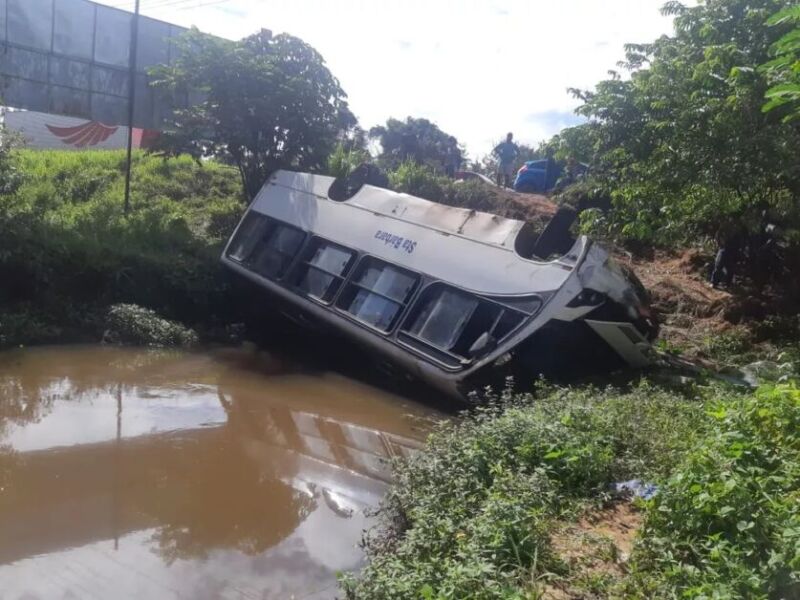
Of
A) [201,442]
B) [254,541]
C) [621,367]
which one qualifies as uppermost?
[621,367]

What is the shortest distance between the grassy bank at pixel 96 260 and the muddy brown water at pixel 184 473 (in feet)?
3.14

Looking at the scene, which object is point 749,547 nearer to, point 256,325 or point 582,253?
point 582,253

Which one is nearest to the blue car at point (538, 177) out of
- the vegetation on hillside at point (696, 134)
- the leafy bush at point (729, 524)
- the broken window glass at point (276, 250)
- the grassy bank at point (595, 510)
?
the vegetation on hillside at point (696, 134)

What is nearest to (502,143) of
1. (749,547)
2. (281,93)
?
(281,93)

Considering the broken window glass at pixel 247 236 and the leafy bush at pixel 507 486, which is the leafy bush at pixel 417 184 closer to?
the broken window glass at pixel 247 236

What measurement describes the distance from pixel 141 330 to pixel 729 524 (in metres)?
8.49

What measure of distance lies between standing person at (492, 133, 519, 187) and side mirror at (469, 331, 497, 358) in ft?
42.3

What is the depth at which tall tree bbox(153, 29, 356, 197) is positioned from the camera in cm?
1380

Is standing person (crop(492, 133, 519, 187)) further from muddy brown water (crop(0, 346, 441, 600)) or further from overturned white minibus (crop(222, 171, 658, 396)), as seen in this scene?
A: muddy brown water (crop(0, 346, 441, 600))

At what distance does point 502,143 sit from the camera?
2028cm

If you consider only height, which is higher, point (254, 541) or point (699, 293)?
point (699, 293)

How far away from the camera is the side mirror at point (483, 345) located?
7408mm

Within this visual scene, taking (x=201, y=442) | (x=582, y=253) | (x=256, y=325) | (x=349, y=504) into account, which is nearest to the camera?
(x=349, y=504)

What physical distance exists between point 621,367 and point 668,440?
3.00m
